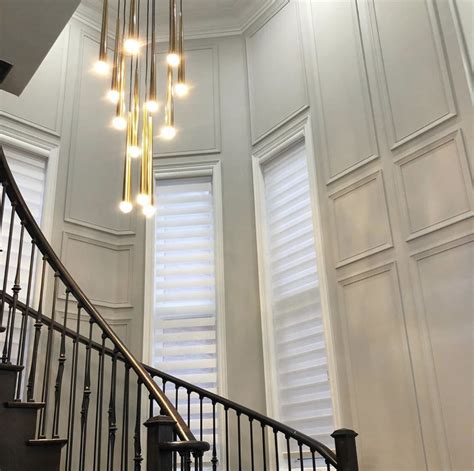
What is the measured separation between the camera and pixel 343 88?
4586mm

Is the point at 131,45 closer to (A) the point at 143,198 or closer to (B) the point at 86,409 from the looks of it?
(A) the point at 143,198

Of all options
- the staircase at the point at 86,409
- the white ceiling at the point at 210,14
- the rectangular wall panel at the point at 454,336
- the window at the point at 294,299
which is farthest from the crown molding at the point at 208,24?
the rectangular wall panel at the point at 454,336

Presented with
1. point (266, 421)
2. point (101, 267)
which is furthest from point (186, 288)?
point (266, 421)

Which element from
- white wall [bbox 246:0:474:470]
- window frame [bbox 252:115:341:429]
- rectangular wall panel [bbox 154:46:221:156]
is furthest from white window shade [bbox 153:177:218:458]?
white wall [bbox 246:0:474:470]

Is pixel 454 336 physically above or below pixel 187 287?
below

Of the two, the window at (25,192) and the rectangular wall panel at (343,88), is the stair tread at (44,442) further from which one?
the rectangular wall panel at (343,88)

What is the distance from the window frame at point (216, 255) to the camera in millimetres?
4688

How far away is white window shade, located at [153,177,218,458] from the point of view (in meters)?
4.70

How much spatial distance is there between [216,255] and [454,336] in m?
2.27

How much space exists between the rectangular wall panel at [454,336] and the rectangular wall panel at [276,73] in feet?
6.78

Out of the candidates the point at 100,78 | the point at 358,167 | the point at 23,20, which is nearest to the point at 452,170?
the point at 358,167

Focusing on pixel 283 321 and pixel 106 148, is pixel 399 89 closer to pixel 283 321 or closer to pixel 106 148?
pixel 283 321

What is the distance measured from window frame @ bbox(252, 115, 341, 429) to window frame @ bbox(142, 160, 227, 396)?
1.17 feet

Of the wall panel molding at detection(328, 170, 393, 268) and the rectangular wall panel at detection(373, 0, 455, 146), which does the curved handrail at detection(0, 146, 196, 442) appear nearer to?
the wall panel molding at detection(328, 170, 393, 268)
